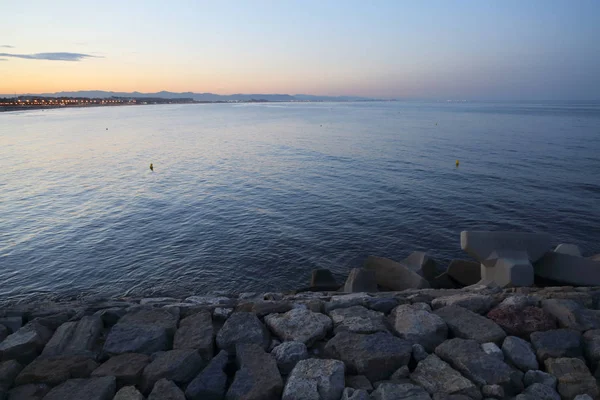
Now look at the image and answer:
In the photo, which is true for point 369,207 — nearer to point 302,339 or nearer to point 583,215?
point 583,215

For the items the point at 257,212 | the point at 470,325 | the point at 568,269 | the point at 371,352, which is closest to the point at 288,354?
the point at 371,352

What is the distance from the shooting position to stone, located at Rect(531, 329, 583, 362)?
18.8 ft

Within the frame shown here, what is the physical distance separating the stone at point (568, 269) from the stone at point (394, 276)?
4.13 m

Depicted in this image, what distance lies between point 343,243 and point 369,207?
20.6ft

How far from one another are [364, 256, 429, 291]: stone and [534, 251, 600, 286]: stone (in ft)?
13.6

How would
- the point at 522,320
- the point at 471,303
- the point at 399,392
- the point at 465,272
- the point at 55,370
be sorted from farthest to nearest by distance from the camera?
the point at 465,272 → the point at 471,303 → the point at 522,320 → the point at 55,370 → the point at 399,392

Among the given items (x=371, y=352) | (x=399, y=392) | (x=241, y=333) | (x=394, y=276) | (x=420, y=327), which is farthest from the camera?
(x=394, y=276)

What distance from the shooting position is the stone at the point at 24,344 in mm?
5820

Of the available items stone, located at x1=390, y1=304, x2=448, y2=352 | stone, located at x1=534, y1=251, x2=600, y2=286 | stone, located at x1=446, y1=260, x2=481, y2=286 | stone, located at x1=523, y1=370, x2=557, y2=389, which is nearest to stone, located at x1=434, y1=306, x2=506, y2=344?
stone, located at x1=390, y1=304, x2=448, y2=352

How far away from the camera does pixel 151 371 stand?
530cm

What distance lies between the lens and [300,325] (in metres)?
6.44

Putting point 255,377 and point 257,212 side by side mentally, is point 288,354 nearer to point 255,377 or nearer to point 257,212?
point 255,377

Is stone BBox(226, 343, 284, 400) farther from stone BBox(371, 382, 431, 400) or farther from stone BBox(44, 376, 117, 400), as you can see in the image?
stone BBox(44, 376, 117, 400)

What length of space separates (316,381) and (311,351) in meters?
0.98
